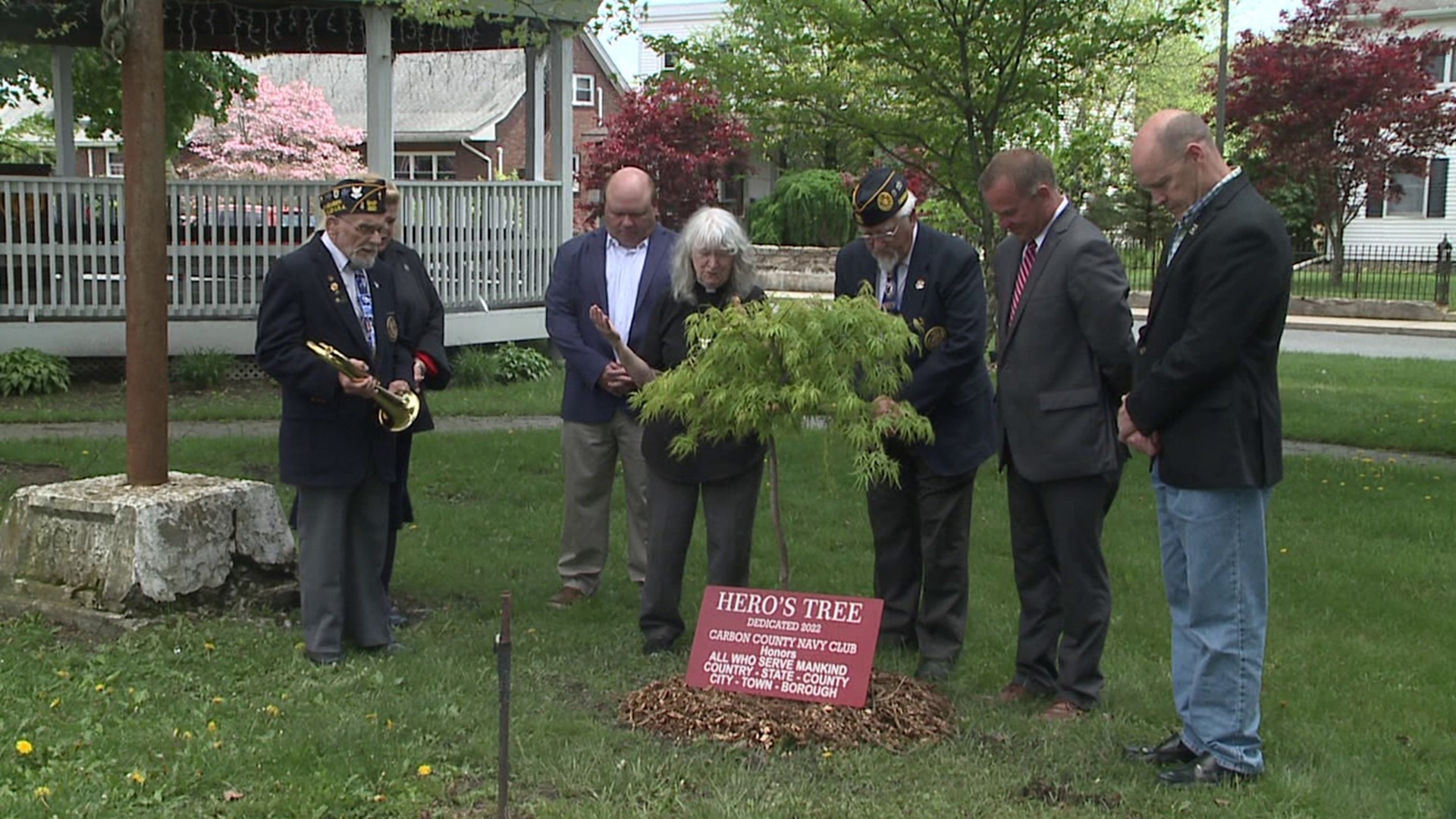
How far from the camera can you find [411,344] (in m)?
6.43

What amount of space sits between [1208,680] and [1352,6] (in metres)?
34.6

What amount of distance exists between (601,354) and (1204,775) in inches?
132

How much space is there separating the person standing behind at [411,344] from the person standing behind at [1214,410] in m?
3.04

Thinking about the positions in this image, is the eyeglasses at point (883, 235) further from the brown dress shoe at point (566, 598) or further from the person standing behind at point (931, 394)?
the brown dress shoe at point (566, 598)

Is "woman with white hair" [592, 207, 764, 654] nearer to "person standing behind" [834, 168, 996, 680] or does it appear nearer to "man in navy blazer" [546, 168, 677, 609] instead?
"person standing behind" [834, 168, 996, 680]

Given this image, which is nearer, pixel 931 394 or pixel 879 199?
pixel 879 199

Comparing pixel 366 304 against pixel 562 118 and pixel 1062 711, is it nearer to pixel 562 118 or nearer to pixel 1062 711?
pixel 1062 711

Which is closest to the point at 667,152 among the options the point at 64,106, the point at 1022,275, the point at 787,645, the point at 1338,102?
the point at 1338,102

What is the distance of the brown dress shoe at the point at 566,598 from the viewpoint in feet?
23.1

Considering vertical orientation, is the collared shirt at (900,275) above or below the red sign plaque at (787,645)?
above

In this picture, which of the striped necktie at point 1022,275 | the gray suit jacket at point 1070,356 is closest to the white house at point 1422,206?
the striped necktie at point 1022,275

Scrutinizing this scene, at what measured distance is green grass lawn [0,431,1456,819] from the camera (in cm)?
454

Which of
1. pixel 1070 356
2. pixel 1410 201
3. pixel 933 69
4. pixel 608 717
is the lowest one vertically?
pixel 608 717

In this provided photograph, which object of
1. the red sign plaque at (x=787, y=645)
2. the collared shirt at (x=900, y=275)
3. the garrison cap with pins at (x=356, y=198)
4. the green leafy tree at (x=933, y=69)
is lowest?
the red sign plaque at (x=787, y=645)
